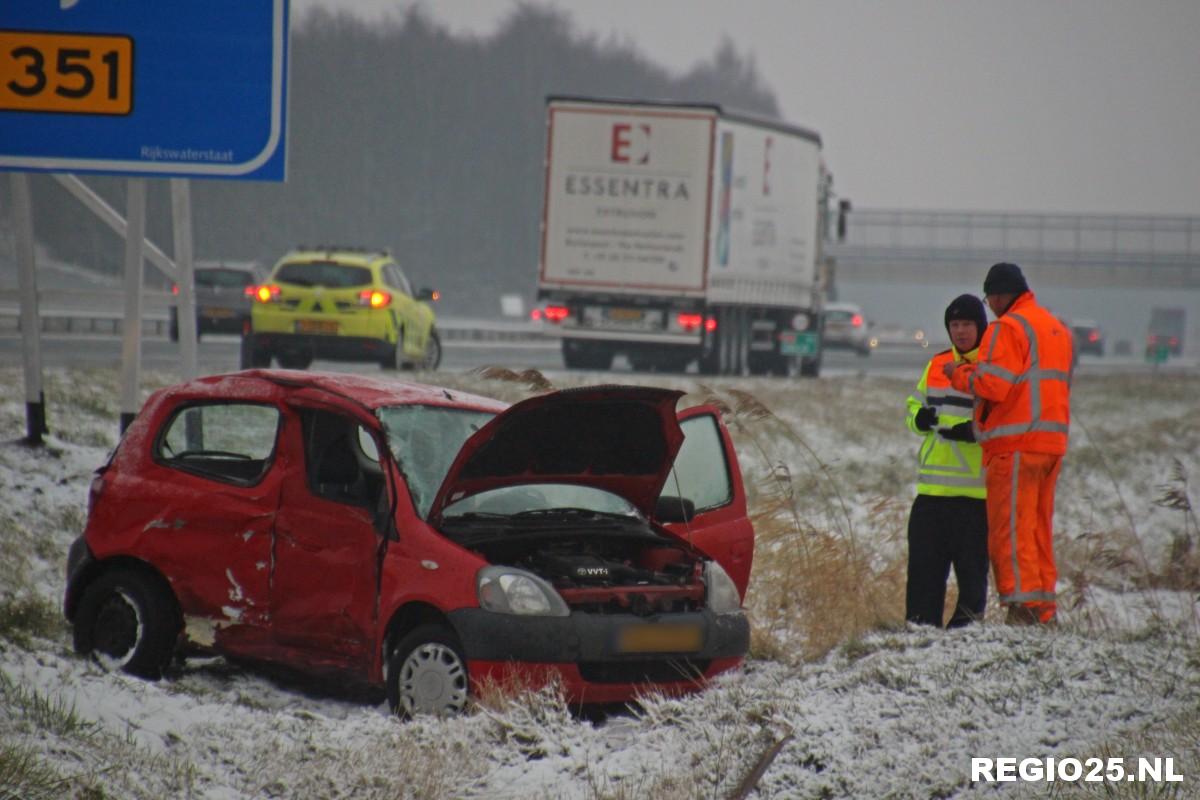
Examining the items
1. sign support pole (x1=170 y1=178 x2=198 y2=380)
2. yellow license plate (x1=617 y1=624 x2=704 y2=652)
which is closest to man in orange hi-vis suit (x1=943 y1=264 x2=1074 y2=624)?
yellow license plate (x1=617 y1=624 x2=704 y2=652)

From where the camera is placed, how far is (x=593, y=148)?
90.7 feet

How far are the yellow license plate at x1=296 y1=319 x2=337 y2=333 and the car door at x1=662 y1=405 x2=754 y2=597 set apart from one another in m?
12.1

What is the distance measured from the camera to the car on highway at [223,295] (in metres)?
30.8

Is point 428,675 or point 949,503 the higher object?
point 949,503

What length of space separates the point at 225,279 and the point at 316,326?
11163mm

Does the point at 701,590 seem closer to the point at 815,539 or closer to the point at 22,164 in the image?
the point at 815,539

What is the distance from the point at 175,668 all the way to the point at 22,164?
251 centimetres

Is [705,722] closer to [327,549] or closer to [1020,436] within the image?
[327,549]

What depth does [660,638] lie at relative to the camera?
7238mm

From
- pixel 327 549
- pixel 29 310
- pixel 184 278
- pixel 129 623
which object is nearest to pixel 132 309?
pixel 184 278

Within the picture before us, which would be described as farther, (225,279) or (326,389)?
(225,279)

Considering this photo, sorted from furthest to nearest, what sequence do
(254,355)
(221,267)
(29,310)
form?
(221,267)
(254,355)
(29,310)

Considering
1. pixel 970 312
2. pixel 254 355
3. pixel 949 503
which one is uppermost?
pixel 970 312

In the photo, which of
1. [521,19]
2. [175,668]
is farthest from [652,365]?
[521,19]
